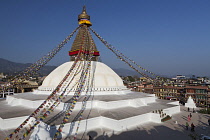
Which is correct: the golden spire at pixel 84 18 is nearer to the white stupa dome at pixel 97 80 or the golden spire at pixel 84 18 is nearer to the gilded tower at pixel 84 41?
the gilded tower at pixel 84 41

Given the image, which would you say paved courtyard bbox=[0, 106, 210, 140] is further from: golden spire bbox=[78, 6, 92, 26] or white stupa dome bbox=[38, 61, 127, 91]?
golden spire bbox=[78, 6, 92, 26]

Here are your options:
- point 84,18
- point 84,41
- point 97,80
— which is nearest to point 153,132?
point 97,80

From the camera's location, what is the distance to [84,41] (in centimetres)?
1512

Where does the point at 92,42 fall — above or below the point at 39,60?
above

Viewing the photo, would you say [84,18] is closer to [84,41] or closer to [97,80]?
[84,41]

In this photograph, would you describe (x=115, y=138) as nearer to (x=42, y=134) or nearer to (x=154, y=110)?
(x=42, y=134)

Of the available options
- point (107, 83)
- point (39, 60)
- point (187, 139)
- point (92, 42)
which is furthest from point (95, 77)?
point (187, 139)

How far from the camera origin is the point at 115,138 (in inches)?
306

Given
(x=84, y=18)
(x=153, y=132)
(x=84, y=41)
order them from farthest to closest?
1. (x=84, y=18)
2. (x=84, y=41)
3. (x=153, y=132)

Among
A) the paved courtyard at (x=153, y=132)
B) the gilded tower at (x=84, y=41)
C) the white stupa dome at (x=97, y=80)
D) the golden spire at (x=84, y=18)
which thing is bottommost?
the paved courtyard at (x=153, y=132)

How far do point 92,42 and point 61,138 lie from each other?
9.76 metres

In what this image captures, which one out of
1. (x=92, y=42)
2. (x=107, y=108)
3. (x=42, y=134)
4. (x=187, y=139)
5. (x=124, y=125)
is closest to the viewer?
(x=42, y=134)

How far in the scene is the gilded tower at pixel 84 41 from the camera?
15119 mm

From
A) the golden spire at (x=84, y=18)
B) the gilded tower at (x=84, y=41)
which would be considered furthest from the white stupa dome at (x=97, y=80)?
the golden spire at (x=84, y=18)
